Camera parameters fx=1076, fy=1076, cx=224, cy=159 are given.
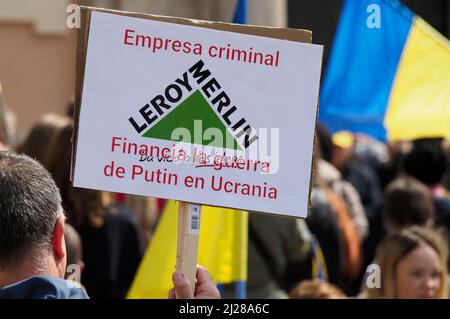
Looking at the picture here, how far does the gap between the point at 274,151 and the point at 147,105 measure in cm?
38

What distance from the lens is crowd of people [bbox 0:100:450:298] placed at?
2553 mm

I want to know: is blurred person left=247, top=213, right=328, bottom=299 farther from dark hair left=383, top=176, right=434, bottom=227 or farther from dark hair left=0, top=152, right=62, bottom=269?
dark hair left=0, top=152, right=62, bottom=269

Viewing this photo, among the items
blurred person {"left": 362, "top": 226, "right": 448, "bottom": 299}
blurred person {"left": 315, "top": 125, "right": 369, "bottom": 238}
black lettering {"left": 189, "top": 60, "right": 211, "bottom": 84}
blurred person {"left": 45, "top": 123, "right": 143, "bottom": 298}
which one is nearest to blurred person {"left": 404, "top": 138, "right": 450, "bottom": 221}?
blurred person {"left": 315, "top": 125, "right": 369, "bottom": 238}

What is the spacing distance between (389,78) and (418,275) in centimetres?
88

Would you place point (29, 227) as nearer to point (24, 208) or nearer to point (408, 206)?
point (24, 208)

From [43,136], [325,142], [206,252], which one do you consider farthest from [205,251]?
[325,142]

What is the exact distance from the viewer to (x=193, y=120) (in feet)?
10.0

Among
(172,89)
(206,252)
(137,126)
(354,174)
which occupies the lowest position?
(206,252)

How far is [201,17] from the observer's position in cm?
1073

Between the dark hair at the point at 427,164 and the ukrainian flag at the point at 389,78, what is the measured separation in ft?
6.69

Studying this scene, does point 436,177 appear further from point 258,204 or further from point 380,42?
point 258,204

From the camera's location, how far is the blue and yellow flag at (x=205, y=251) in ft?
14.2
